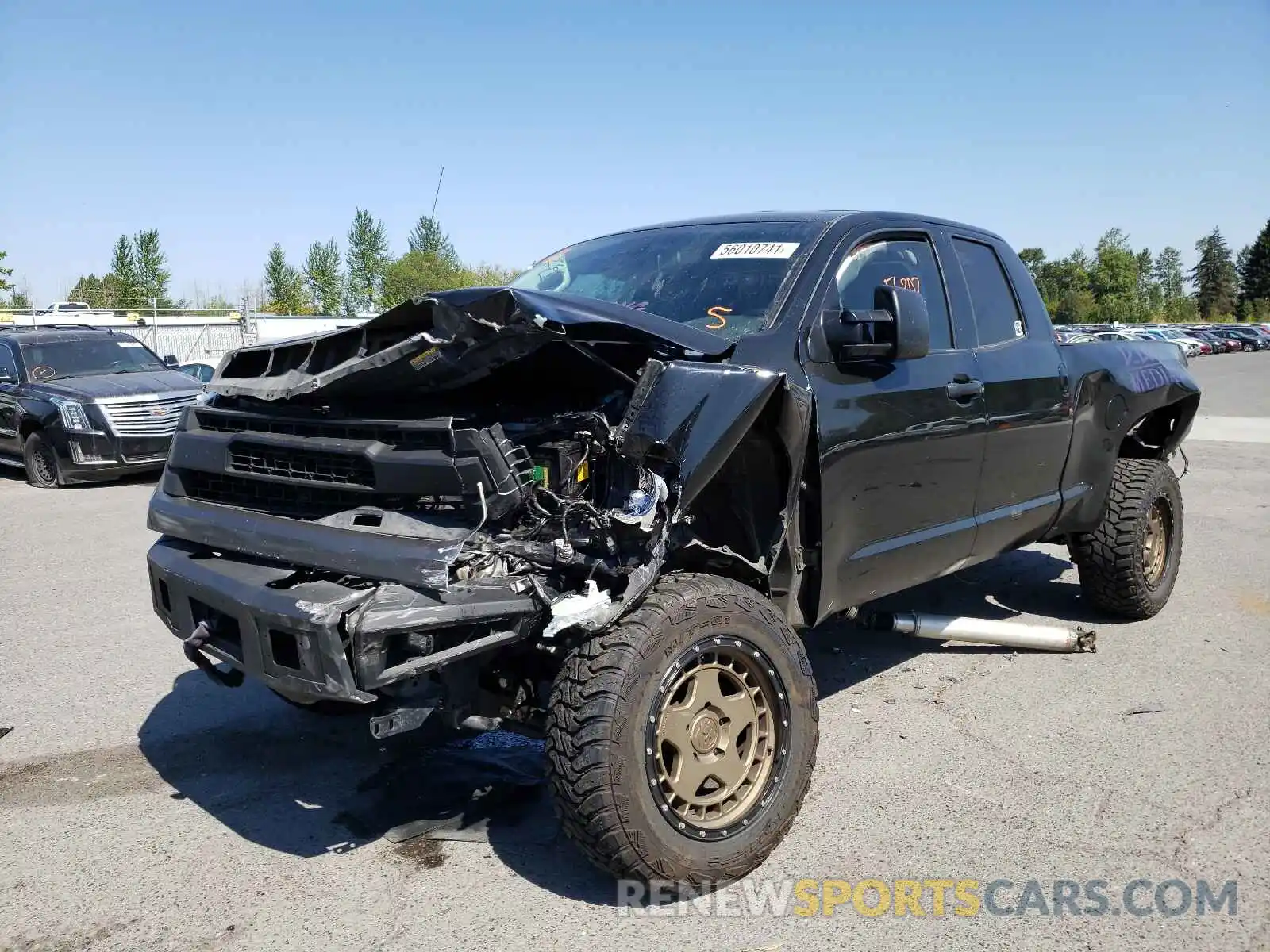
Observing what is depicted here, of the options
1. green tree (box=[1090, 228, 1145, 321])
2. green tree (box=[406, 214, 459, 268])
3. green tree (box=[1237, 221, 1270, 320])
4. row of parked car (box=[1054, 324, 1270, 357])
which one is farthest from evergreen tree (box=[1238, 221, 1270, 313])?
green tree (box=[406, 214, 459, 268])

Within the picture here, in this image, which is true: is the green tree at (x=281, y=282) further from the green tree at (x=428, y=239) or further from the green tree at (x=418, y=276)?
the green tree at (x=428, y=239)

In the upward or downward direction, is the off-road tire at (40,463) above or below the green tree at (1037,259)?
below

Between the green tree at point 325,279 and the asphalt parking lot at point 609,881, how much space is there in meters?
62.3

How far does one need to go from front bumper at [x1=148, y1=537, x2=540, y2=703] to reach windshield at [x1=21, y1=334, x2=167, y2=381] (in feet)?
36.7

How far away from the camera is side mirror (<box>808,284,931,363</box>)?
11.6 ft

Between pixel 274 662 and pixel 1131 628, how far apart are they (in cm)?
474

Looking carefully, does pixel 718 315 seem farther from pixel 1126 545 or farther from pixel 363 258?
pixel 363 258

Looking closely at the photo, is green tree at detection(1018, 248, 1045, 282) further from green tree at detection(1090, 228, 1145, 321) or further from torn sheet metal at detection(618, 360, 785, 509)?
torn sheet metal at detection(618, 360, 785, 509)

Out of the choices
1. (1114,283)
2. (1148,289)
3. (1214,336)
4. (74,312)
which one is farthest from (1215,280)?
(74,312)

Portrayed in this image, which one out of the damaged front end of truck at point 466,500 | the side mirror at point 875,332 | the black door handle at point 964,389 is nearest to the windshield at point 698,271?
the side mirror at point 875,332

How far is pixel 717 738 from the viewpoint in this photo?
305 cm

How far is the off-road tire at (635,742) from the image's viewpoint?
2.72 m

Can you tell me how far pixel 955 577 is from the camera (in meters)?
6.75

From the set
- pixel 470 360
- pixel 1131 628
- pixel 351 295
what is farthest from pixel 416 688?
pixel 351 295
